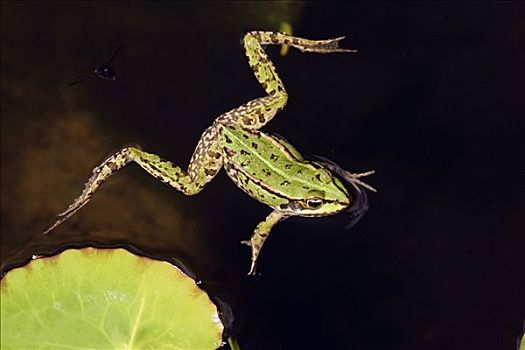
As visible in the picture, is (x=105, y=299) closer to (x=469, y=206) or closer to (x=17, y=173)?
(x=17, y=173)

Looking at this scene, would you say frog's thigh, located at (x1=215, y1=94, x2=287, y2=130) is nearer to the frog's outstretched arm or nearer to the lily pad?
the frog's outstretched arm

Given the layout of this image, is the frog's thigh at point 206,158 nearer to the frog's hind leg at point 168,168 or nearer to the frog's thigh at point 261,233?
the frog's hind leg at point 168,168

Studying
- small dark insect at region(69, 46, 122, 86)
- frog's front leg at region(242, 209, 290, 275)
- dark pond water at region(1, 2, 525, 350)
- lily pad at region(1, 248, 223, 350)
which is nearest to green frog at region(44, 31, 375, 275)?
frog's front leg at region(242, 209, 290, 275)

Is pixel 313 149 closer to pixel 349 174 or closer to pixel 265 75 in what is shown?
pixel 349 174

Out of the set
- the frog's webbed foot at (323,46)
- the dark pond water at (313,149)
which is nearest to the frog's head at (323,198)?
the dark pond water at (313,149)

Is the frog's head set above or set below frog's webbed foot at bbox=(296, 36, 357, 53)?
below
